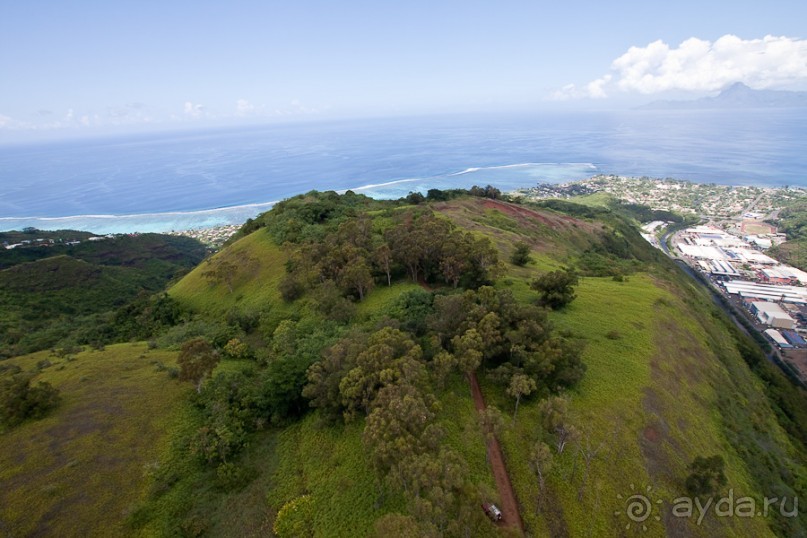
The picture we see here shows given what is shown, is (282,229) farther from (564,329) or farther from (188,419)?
(564,329)

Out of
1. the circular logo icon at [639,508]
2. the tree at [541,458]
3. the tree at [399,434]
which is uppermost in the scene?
the tree at [399,434]

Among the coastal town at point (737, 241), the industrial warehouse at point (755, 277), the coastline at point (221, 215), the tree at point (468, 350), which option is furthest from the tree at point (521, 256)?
the coastline at point (221, 215)

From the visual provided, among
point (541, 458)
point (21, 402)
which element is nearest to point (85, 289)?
point (21, 402)

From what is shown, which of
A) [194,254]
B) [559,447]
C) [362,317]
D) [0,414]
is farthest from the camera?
[194,254]

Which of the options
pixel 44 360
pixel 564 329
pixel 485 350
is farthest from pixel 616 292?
pixel 44 360

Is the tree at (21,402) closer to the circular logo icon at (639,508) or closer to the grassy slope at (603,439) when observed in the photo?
the grassy slope at (603,439)

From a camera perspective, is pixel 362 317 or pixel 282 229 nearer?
pixel 362 317
